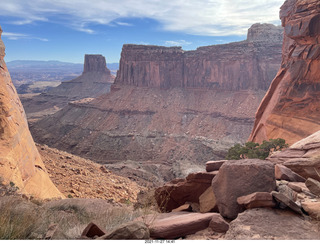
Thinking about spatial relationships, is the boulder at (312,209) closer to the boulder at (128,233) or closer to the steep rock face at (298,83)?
the boulder at (128,233)

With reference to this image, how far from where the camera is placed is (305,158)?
28.2 feet

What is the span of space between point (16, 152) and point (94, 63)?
439 ft

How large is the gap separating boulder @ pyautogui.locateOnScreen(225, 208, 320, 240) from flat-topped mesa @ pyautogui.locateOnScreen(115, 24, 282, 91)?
67359mm

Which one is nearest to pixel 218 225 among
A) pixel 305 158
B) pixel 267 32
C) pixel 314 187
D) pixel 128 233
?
pixel 128 233

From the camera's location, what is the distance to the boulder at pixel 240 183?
219 inches

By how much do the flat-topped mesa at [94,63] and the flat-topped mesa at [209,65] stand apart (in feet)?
193

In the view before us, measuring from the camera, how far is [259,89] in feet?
222

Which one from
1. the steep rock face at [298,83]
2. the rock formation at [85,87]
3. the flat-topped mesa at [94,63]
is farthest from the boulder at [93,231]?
the flat-topped mesa at [94,63]

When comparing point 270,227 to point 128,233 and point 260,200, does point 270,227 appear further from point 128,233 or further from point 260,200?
point 128,233

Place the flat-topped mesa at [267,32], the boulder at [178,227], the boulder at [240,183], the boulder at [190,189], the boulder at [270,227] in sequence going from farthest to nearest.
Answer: the flat-topped mesa at [267,32]
the boulder at [190,189]
the boulder at [240,183]
the boulder at [178,227]
the boulder at [270,227]

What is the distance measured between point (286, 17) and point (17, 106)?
24826mm

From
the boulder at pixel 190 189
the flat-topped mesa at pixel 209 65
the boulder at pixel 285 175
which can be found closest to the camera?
the boulder at pixel 285 175

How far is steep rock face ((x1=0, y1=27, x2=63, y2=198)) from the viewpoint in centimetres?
1058

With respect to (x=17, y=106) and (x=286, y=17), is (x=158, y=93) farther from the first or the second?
(x=17, y=106)
